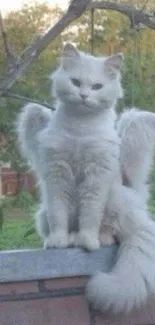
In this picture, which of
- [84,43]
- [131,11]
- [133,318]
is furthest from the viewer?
[84,43]

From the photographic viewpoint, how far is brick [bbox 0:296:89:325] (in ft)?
8.28

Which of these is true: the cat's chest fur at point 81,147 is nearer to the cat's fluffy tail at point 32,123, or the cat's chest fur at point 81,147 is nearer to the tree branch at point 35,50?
the cat's fluffy tail at point 32,123

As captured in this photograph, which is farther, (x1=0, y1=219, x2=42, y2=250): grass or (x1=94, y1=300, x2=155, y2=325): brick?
(x1=0, y1=219, x2=42, y2=250): grass

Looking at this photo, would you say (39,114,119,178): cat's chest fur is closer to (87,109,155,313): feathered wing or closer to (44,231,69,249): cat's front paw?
(87,109,155,313): feathered wing

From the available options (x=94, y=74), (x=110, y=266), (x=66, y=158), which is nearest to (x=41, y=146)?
(x=66, y=158)

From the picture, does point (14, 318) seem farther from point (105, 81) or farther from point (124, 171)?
point (105, 81)

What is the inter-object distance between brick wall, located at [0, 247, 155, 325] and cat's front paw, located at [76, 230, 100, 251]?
0.03m

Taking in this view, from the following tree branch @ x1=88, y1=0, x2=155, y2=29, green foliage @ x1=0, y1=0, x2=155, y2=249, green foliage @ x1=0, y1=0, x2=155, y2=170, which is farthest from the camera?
green foliage @ x1=0, y1=0, x2=155, y2=170

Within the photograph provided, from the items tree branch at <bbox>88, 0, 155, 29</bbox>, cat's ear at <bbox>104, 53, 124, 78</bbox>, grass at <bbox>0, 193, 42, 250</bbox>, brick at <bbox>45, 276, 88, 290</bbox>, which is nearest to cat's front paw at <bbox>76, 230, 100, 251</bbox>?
brick at <bbox>45, 276, 88, 290</bbox>

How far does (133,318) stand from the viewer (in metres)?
2.57

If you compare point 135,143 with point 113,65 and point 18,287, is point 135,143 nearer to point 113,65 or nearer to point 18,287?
point 113,65

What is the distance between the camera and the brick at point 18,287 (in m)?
2.52

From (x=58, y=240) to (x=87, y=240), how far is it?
0.09 m

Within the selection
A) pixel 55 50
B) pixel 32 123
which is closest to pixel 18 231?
pixel 55 50
